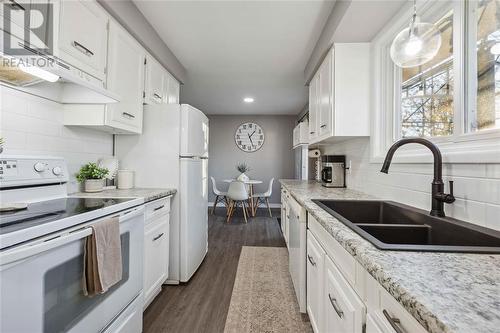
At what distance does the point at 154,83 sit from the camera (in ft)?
7.63

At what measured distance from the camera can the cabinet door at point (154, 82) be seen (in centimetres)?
220

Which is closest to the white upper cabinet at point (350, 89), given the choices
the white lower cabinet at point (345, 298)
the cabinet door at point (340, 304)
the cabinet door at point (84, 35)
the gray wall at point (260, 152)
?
the white lower cabinet at point (345, 298)

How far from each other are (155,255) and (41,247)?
3.73 feet

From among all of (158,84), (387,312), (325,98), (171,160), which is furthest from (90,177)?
(325,98)

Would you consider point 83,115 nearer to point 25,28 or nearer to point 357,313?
point 25,28

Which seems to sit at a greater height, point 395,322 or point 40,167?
point 40,167

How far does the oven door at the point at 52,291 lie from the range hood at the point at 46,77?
30.1 inches

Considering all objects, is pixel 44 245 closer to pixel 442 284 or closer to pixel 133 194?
pixel 133 194

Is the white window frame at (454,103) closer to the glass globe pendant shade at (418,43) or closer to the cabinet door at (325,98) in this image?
the glass globe pendant shade at (418,43)

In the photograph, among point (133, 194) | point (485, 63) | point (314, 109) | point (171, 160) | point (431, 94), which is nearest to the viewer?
point (485, 63)

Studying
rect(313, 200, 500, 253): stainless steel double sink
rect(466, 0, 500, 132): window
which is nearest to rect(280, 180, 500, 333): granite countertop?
rect(313, 200, 500, 253): stainless steel double sink

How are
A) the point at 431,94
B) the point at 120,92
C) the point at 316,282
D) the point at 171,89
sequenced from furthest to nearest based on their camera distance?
the point at 171,89 → the point at 120,92 → the point at 431,94 → the point at 316,282

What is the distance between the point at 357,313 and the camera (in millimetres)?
706

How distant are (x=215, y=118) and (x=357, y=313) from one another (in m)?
5.61
